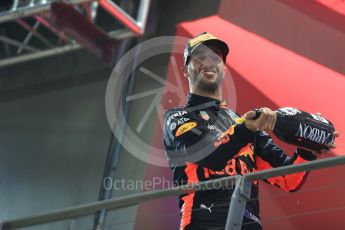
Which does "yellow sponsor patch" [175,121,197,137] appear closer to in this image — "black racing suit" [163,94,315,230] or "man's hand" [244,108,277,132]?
"black racing suit" [163,94,315,230]

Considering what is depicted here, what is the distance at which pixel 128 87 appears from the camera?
15.5ft

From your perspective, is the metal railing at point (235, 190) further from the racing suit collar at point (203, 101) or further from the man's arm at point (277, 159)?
the racing suit collar at point (203, 101)

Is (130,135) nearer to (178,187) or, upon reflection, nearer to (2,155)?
(2,155)

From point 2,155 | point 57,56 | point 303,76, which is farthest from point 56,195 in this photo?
point 303,76

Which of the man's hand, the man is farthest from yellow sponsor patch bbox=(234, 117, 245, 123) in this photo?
the man's hand

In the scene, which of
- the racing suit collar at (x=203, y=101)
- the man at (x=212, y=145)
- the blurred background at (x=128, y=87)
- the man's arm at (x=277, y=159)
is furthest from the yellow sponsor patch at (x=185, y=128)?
the blurred background at (x=128, y=87)

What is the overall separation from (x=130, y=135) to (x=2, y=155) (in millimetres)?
978

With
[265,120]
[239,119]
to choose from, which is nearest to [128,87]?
[239,119]

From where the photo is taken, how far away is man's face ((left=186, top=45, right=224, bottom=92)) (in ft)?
7.77

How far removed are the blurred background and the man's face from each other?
3.38 ft

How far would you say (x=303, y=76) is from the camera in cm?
366

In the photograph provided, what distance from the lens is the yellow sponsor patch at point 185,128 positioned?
225cm

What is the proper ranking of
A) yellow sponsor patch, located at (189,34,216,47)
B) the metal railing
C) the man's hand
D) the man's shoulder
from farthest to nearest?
yellow sponsor patch, located at (189,34,216,47)
the man's shoulder
the man's hand
the metal railing

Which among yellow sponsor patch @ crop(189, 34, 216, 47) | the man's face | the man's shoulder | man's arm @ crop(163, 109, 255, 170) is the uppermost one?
yellow sponsor patch @ crop(189, 34, 216, 47)
